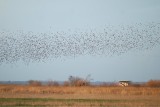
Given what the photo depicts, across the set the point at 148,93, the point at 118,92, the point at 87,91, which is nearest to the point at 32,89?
the point at 87,91

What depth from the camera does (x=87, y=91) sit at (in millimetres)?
50312

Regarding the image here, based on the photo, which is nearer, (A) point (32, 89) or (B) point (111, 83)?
(A) point (32, 89)

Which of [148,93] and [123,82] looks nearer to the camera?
[148,93]

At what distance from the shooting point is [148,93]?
47.9 m

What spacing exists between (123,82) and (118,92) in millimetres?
24636

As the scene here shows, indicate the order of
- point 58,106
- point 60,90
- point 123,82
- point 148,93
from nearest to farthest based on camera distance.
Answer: point 58,106 < point 148,93 < point 60,90 < point 123,82

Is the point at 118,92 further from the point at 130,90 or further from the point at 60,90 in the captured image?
the point at 60,90

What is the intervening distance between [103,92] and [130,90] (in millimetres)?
3912

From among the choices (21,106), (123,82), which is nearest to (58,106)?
(21,106)

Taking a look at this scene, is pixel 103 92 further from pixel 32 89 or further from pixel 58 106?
pixel 58 106

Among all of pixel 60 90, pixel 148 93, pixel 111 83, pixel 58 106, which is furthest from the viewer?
pixel 111 83

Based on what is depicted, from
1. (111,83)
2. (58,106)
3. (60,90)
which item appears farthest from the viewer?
(111,83)

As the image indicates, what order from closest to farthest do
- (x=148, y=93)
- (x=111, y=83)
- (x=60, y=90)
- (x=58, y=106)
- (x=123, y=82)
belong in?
(x=58, y=106) < (x=148, y=93) < (x=60, y=90) < (x=111, y=83) < (x=123, y=82)

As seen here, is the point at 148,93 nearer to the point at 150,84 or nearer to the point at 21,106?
the point at 150,84
